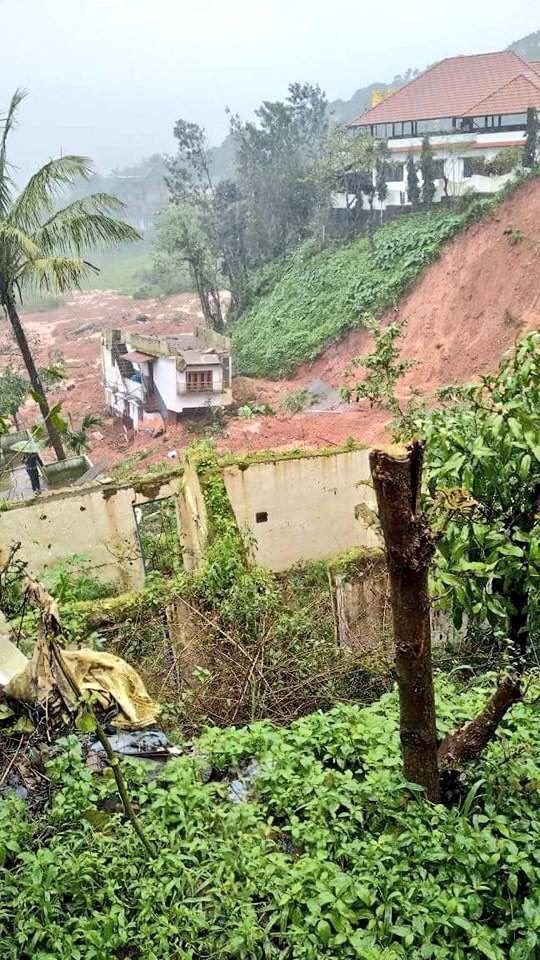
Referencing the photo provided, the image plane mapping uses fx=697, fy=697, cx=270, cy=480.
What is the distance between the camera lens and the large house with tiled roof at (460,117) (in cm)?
2542

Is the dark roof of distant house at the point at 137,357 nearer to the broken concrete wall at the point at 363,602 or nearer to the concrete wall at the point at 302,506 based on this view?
the concrete wall at the point at 302,506

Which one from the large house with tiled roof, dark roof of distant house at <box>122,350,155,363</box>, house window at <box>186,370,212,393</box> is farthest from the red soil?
the large house with tiled roof

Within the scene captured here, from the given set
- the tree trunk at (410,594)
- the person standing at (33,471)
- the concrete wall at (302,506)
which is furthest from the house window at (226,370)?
the tree trunk at (410,594)

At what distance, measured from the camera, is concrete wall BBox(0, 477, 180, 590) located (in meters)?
7.95

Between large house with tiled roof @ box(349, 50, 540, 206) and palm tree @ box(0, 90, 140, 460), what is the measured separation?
1868 cm

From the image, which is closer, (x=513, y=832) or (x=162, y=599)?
(x=513, y=832)

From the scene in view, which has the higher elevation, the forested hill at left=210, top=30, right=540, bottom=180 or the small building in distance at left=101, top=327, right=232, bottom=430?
the forested hill at left=210, top=30, right=540, bottom=180

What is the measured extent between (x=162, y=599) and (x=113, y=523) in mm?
2422

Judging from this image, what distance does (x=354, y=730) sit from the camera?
11.1 ft

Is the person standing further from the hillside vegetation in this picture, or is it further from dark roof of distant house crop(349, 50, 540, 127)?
dark roof of distant house crop(349, 50, 540, 127)

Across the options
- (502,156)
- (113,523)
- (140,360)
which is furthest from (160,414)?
(502,156)

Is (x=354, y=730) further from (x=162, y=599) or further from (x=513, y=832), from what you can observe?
(x=162, y=599)

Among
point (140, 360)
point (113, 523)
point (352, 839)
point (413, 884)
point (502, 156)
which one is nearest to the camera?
point (413, 884)

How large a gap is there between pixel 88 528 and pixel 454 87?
29.2 metres
